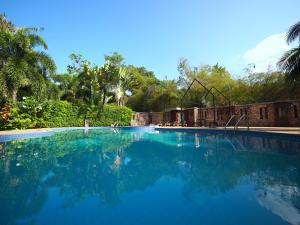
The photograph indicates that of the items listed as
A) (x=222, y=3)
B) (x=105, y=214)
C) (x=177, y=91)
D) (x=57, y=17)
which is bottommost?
(x=105, y=214)

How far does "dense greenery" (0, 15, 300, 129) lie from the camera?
16641 millimetres

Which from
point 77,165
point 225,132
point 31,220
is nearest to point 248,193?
point 31,220

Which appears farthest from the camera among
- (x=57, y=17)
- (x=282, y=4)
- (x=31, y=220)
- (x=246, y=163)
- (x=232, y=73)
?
(x=232, y=73)

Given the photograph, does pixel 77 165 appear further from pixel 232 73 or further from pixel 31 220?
pixel 232 73

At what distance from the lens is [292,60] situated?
1116 centimetres

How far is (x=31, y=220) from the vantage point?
300cm

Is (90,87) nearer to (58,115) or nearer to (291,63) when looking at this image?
(58,115)

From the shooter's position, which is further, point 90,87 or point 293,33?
point 90,87

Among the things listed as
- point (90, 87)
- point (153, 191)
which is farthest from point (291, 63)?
point (90, 87)

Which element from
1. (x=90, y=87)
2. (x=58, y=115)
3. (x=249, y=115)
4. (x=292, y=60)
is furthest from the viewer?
(x=90, y=87)

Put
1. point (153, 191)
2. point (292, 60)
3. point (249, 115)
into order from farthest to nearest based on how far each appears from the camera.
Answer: point (249, 115)
point (292, 60)
point (153, 191)

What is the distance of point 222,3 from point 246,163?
9.27m

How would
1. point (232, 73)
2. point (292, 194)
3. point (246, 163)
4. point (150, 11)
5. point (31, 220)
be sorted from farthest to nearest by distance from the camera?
1. point (232, 73)
2. point (150, 11)
3. point (246, 163)
4. point (292, 194)
5. point (31, 220)

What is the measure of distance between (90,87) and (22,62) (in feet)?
25.8
